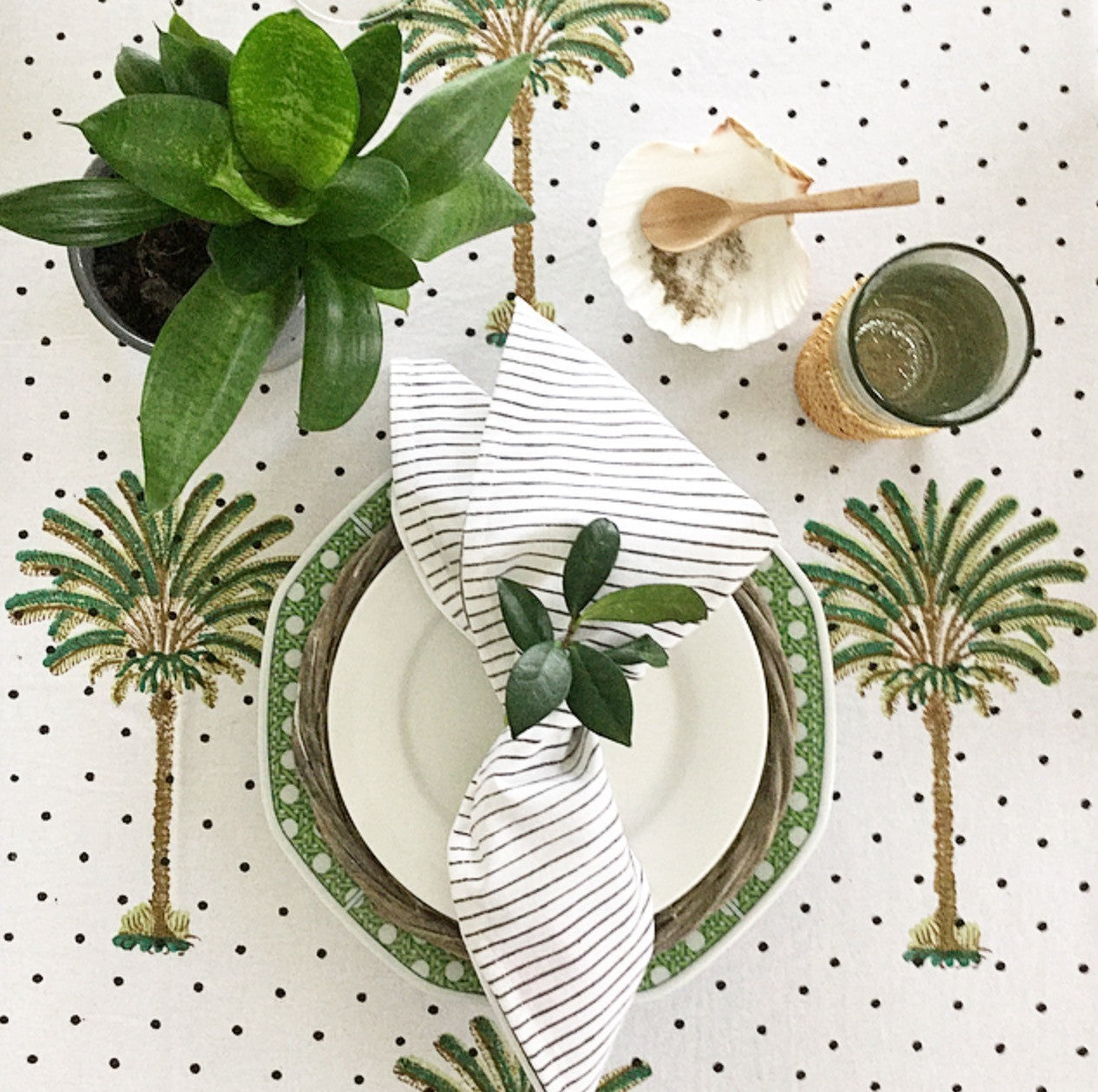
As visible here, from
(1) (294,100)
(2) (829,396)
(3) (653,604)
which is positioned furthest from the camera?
(2) (829,396)

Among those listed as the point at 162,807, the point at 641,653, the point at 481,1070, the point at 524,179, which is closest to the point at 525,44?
the point at 524,179

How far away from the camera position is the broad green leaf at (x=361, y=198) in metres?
0.43

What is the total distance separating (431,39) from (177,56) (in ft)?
0.90

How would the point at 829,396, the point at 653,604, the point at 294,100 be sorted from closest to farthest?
the point at 294,100
the point at 653,604
the point at 829,396

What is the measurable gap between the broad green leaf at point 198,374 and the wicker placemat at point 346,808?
0.51 ft

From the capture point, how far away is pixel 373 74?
46 centimetres

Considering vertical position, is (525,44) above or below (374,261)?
above

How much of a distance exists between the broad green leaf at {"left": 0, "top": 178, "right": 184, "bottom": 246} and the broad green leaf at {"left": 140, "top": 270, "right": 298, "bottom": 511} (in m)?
0.04

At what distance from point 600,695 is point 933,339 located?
30 cm

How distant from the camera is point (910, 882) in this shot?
2.20ft

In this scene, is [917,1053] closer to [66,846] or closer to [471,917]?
[471,917]

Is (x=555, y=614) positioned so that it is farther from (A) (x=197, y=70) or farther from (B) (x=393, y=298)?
(A) (x=197, y=70)

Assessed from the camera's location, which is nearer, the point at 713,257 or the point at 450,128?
the point at 450,128

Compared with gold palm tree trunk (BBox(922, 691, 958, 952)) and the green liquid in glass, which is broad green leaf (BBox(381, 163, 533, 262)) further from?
gold palm tree trunk (BBox(922, 691, 958, 952))
